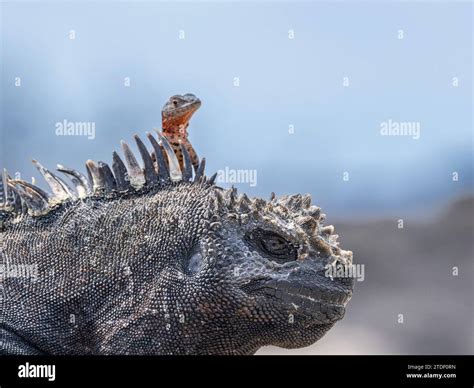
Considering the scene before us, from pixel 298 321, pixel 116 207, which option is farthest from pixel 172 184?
pixel 298 321

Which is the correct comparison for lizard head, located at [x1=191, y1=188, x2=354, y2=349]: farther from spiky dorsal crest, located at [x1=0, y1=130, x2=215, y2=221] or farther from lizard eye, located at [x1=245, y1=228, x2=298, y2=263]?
spiky dorsal crest, located at [x1=0, y1=130, x2=215, y2=221]

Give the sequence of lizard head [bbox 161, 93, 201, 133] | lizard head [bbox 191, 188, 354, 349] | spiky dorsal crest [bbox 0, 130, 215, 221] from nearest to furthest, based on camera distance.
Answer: lizard head [bbox 191, 188, 354, 349]
spiky dorsal crest [bbox 0, 130, 215, 221]
lizard head [bbox 161, 93, 201, 133]

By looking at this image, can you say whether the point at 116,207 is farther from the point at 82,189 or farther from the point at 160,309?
the point at 160,309

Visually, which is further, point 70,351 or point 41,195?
point 41,195

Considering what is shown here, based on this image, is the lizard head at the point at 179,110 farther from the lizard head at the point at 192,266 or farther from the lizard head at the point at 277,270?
the lizard head at the point at 277,270

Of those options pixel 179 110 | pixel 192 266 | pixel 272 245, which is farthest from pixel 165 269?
pixel 179 110

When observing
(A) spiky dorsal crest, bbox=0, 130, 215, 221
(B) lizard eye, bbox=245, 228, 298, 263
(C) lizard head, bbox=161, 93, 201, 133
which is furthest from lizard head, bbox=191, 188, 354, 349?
(C) lizard head, bbox=161, 93, 201, 133

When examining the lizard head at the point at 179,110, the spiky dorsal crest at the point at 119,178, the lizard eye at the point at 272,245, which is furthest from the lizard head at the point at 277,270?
the lizard head at the point at 179,110
